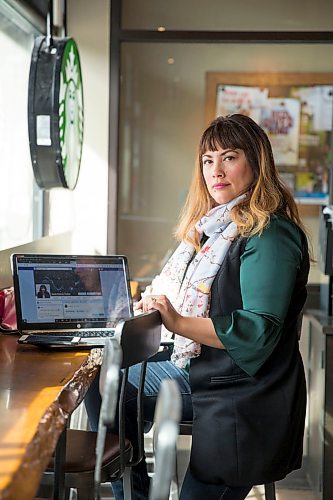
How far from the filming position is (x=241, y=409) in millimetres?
2352

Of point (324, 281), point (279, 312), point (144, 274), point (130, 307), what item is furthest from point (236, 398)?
point (144, 274)

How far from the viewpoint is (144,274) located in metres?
4.74

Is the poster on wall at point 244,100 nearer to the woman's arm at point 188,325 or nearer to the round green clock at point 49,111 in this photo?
the round green clock at point 49,111

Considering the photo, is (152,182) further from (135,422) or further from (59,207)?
(135,422)

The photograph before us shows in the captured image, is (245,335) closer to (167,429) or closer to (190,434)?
(190,434)

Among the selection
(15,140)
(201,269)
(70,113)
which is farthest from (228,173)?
(15,140)

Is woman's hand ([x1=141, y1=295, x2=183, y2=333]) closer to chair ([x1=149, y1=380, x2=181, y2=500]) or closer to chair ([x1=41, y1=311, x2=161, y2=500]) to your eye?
chair ([x1=41, y1=311, x2=161, y2=500])

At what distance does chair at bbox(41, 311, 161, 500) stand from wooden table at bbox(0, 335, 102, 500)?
12 centimetres

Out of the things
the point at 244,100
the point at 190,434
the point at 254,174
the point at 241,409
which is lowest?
the point at 190,434

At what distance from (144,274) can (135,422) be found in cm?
207

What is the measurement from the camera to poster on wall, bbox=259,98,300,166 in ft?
15.5

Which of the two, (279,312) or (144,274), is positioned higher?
(279,312)

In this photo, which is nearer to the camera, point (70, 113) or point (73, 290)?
point (73, 290)

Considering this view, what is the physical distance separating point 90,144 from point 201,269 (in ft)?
7.81
